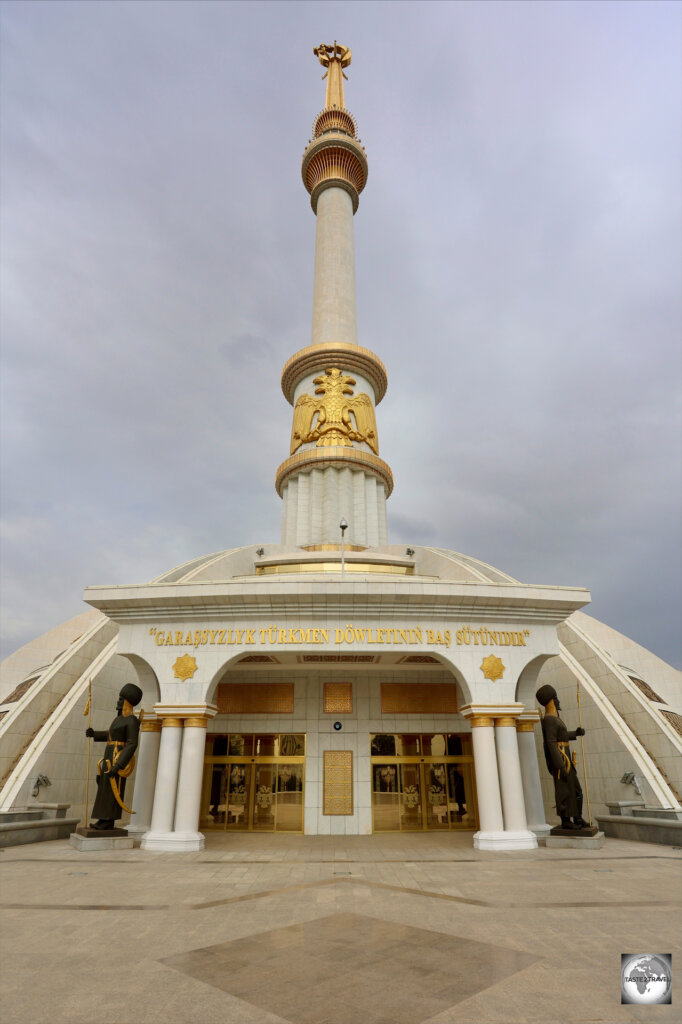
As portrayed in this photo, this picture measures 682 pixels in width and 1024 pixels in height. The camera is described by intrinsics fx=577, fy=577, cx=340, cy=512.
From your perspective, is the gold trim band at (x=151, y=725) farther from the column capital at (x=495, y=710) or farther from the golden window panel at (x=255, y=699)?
the column capital at (x=495, y=710)

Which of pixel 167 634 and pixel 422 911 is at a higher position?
pixel 167 634

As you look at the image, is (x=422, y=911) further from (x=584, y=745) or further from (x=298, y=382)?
(x=298, y=382)

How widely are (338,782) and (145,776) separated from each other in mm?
6334

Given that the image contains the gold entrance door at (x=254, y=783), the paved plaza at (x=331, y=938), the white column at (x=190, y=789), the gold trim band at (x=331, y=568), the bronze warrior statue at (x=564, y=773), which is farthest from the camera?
the gold trim band at (x=331, y=568)

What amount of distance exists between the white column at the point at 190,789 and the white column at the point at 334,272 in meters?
26.9

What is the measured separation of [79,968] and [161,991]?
134cm

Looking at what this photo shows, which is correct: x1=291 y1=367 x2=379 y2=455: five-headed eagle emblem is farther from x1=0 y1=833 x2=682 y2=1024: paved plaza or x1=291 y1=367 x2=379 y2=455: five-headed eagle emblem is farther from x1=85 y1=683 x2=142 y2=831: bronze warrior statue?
x1=0 y1=833 x2=682 y2=1024: paved plaza

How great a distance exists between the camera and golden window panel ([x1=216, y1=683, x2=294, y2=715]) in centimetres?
2047

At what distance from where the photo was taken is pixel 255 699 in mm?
20594

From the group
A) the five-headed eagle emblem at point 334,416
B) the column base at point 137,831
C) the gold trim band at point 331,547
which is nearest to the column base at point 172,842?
the column base at point 137,831

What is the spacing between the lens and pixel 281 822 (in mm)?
19328

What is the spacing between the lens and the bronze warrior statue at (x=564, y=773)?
15.8 metres

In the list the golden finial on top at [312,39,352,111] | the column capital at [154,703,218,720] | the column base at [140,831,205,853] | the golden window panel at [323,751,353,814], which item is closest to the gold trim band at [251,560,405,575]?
the golden window panel at [323,751,353,814]

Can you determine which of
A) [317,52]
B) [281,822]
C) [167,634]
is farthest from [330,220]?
[281,822]
